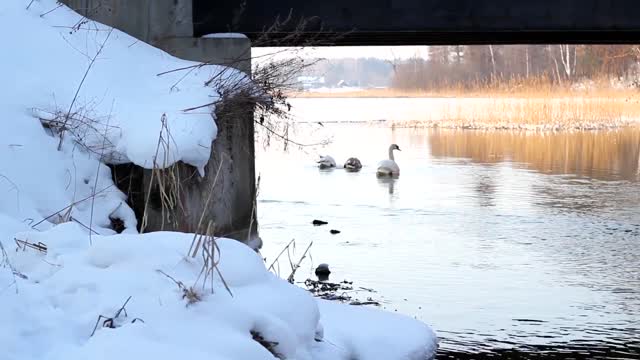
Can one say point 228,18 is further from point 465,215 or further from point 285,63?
point 465,215

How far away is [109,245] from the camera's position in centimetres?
561

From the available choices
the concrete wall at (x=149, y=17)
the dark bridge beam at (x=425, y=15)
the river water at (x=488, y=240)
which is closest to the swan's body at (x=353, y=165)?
the river water at (x=488, y=240)

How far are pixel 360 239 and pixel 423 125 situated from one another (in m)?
28.0

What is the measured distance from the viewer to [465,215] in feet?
56.6

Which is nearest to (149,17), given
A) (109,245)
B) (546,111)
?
(109,245)

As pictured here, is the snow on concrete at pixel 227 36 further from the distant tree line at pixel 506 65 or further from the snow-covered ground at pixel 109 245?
the distant tree line at pixel 506 65

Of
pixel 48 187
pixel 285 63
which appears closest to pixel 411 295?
pixel 285 63

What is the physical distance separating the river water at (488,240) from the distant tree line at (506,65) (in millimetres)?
→ 31459

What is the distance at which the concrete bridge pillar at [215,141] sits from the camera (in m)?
10.0

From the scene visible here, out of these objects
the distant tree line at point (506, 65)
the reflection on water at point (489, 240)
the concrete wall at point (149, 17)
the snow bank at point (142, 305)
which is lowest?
the reflection on water at point (489, 240)

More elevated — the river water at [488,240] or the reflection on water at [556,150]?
the reflection on water at [556,150]

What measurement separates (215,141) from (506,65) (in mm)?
81995

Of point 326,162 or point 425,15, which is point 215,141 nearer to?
point 425,15

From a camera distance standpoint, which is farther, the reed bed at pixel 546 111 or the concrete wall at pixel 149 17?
the reed bed at pixel 546 111
